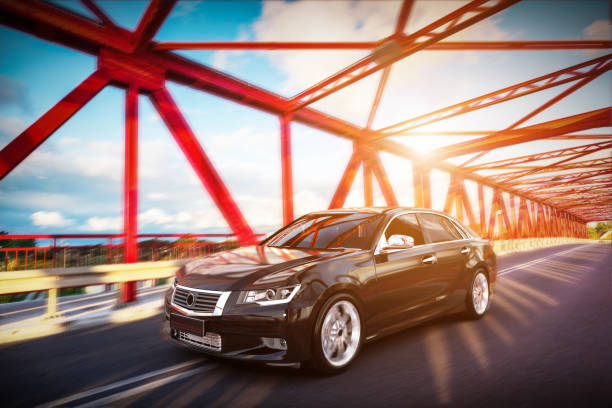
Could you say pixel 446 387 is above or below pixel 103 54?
below

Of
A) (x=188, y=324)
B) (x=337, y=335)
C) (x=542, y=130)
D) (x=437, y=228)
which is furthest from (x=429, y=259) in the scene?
(x=542, y=130)

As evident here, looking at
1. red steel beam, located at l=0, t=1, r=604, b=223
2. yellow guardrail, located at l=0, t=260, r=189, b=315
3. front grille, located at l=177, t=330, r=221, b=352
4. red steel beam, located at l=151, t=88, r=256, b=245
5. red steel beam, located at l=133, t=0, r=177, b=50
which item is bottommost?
front grille, located at l=177, t=330, r=221, b=352

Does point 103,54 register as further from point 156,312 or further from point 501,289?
point 501,289

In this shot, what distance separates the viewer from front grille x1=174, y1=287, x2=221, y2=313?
128 inches

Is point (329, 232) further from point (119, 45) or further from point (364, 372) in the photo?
point (119, 45)

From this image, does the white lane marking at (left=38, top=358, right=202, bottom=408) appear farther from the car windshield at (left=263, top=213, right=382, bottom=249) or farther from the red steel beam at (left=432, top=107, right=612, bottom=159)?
the red steel beam at (left=432, top=107, right=612, bottom=159)

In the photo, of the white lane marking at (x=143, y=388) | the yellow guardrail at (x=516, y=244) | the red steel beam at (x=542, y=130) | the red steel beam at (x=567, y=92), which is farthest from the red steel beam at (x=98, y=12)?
the yellow guardrail at (x=516, y=244)

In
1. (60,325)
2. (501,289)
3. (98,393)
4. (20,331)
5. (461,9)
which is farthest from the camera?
(501,289)

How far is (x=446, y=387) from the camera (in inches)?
118

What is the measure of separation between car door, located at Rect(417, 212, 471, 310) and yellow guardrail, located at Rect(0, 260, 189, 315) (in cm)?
438

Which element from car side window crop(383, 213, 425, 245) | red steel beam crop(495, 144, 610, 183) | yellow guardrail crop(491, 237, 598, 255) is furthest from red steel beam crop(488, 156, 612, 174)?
car side window crop(383, 213, 425, 245)

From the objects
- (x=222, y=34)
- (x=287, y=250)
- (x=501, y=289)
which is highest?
(x=222, y=34)

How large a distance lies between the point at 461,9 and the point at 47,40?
23.6 feet

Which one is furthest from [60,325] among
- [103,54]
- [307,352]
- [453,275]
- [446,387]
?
[453,275]
